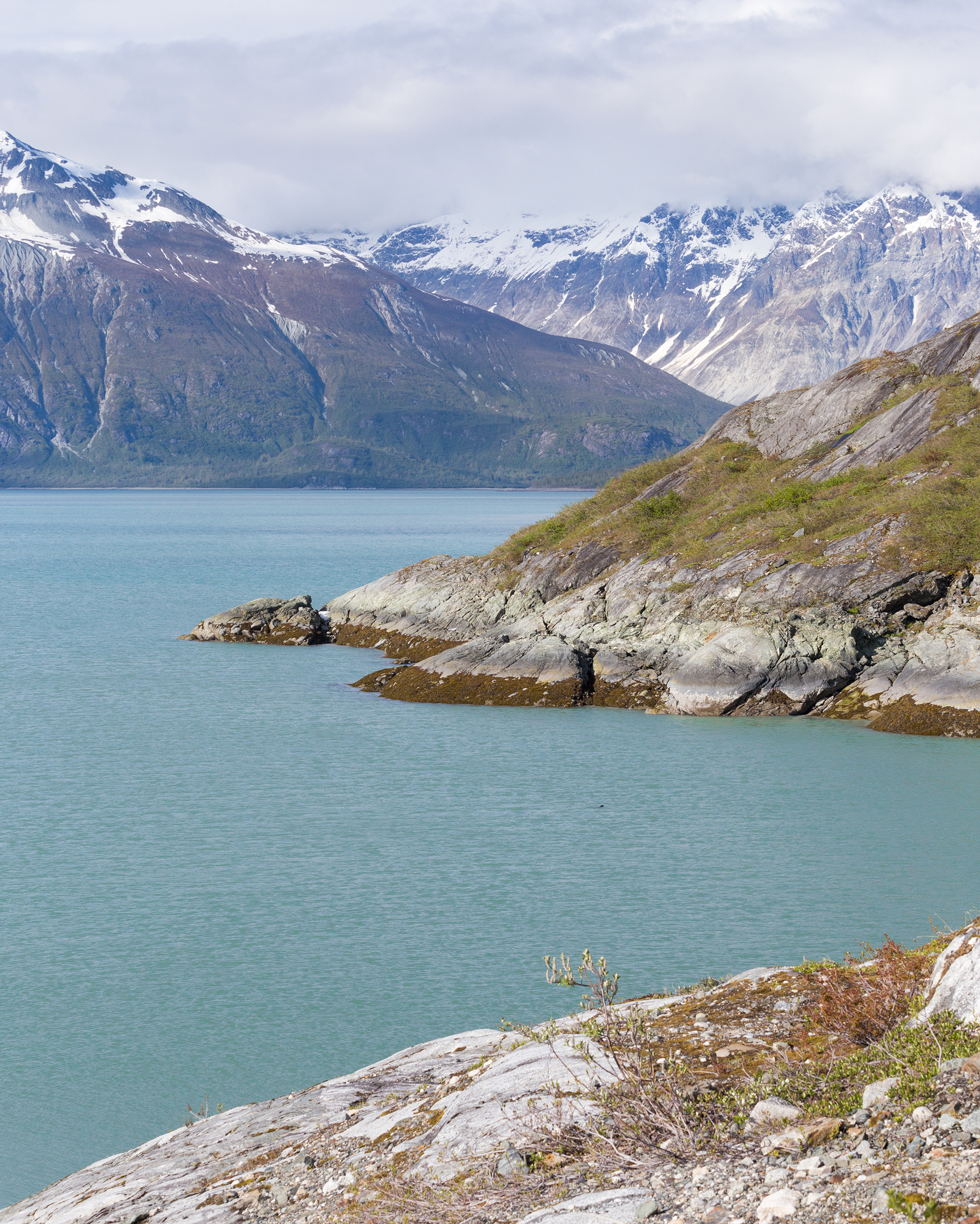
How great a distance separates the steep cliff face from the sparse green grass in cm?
10

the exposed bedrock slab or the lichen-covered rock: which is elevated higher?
the exposed bedrock slab

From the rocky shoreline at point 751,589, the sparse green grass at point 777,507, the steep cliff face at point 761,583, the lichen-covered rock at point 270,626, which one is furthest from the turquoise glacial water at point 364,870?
the lichen-covered rock at point 270,626

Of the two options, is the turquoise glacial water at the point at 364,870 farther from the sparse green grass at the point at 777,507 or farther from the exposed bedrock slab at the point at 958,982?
the exposed bedrock slab at the point at 958,982

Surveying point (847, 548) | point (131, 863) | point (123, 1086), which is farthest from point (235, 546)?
point (123, 1086)

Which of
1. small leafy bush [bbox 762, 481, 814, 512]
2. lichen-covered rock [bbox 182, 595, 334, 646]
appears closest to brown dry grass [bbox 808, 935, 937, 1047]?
small leafy bush [bbox 762, 481, 814, 512]

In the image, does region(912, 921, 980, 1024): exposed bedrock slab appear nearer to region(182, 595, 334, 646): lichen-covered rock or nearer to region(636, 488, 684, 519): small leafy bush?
region(636, 488, 684, 519): small leafy bush

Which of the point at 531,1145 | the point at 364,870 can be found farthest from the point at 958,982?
the point at 364,870

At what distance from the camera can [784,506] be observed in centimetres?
4650

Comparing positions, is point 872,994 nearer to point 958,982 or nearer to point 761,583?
point 958,982

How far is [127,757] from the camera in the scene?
35.2m

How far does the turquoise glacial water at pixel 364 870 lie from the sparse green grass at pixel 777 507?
9035 mm

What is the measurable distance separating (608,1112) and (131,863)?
1933 cm

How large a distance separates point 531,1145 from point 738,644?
32.3 m

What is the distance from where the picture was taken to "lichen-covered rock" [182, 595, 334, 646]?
5788cm
